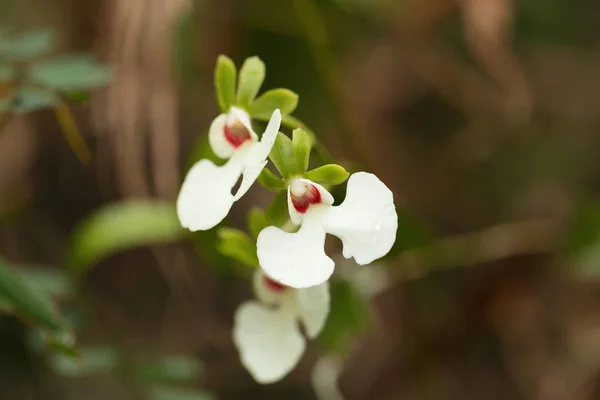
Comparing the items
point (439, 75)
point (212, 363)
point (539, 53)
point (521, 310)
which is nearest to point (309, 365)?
point (212, 363)

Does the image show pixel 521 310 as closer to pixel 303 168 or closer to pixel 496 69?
pixel 496 69

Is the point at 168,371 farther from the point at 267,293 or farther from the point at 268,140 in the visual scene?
the point at 268,140

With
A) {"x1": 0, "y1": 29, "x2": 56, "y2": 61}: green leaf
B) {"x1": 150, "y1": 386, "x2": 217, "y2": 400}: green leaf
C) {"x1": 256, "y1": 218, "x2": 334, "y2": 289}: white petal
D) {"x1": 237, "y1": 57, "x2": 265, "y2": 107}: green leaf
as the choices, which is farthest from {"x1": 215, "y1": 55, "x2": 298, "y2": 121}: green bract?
{"x1": 150, "y1": 386, "x2": 217, "y2": 400}: green leaf

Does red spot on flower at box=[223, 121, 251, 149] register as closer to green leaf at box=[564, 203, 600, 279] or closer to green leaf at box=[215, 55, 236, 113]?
green leaf at box=[215, 55, 236, 113]

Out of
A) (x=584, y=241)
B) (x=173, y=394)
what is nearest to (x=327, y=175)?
(x=173, y=394)

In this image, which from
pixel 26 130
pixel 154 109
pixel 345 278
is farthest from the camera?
Answer: pixel 26 130

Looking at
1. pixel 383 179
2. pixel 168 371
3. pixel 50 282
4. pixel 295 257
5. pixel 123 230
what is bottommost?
pixel 295 257

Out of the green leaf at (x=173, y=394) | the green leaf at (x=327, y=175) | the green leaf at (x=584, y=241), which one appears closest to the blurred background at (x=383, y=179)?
the green leaf at (x=584, y=241)
